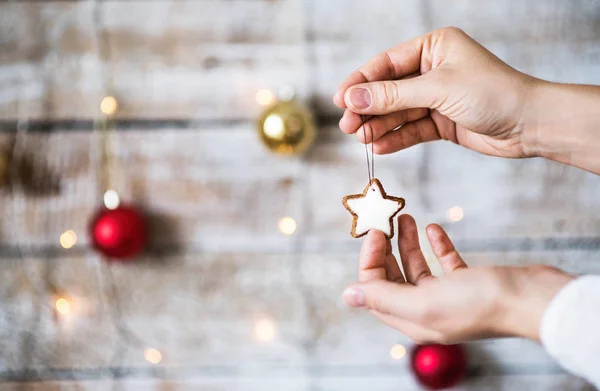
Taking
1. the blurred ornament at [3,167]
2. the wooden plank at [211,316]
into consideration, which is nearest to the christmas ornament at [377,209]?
the wooden plank at [211,316]

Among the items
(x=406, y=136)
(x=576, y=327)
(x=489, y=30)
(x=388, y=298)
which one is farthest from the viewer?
(x=489, y=30)

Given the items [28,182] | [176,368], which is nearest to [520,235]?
[176,368]

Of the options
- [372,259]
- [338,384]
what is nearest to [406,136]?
[372,259]

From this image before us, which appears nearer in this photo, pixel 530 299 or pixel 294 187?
pixel 530 299

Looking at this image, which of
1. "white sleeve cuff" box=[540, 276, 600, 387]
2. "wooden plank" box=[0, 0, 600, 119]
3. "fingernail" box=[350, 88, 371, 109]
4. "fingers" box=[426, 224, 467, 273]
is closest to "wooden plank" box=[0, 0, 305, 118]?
"wooden plank" box=[0, 0, 600, 119]

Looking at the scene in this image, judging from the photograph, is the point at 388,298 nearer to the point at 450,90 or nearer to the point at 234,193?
the point at 450,90

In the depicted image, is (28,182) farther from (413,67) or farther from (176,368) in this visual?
(413,67)
